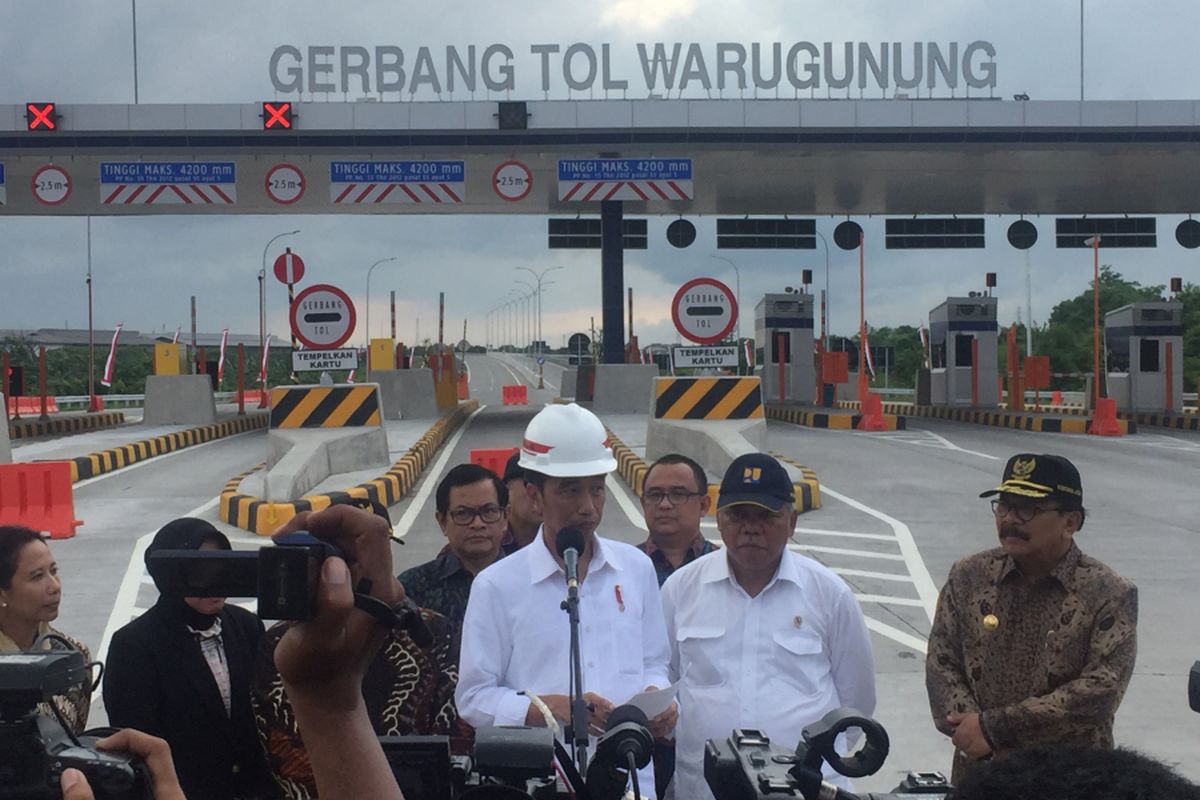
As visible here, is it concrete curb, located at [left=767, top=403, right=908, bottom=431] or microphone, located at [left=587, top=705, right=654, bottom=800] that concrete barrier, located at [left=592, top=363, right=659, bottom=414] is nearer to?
concrete curb, located at [left=767, top=403, right=908, bottom=431]

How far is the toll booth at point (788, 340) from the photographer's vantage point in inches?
1494

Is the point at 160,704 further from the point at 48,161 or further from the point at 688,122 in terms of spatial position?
the point at 48,161

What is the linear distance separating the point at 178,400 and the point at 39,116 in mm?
7571

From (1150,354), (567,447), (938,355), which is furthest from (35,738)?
(938,355)

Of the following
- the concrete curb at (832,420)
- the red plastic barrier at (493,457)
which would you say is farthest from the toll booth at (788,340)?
the red plastic barrier at (493,457)

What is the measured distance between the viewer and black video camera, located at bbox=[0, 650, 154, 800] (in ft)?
6.81

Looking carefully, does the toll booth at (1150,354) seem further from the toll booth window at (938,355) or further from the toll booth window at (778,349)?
the toll booth window at (778,349)

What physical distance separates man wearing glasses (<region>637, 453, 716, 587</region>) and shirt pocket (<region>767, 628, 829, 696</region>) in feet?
3.78

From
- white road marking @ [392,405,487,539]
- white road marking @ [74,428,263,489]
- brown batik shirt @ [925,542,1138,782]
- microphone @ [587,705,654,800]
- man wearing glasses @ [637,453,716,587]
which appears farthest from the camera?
white road marking @ [74,428,263,489]

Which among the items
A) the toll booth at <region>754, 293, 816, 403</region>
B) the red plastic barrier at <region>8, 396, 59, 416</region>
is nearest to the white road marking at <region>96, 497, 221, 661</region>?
the toll booth at <region>754, 293, 816, 403</region>

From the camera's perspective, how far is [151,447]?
21469 mm

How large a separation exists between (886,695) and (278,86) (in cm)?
1992

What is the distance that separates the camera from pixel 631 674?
3.28m

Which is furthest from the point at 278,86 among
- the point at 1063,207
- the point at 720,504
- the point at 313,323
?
the point at 720,504
